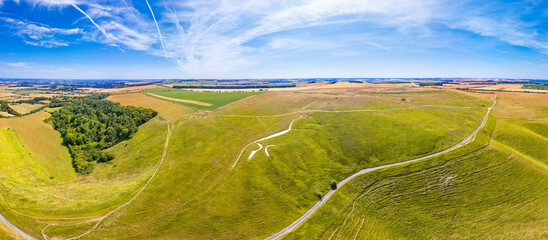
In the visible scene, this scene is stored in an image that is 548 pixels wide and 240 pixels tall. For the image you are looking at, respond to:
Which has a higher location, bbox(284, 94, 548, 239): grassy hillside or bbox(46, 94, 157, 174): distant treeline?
bbox(46, 94, 157, 174): distant treeline

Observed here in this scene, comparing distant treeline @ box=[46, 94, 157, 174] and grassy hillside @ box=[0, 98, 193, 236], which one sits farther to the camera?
distant treeline @ box=[46, 94, 157, 174]

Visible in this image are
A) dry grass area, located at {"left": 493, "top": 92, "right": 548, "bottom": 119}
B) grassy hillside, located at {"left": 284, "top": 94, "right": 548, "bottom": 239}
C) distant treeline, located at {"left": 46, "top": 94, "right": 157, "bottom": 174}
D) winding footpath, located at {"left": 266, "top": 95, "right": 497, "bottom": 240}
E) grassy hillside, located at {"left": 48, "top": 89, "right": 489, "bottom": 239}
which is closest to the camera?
grassy hillside, located at {"left": 48, "top": 89, "right": 489, "bottom": 239}

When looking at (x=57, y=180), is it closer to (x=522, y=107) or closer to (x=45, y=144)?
(x=45, y=144)

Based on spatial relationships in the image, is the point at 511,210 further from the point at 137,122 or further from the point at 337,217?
the point at 137,122

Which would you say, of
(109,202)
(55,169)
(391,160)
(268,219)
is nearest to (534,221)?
(391,160)

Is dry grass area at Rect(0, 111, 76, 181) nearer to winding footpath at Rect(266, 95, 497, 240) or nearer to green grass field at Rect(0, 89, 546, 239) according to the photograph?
green grass field at Rect(0, 89, 546, 239)

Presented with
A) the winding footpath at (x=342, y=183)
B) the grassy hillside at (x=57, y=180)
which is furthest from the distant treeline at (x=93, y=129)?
the winding footpath at (x=342, y=183)

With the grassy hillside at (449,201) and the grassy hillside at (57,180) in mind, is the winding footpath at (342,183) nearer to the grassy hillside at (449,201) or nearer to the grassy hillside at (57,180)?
the grassy hillside at (449,201)

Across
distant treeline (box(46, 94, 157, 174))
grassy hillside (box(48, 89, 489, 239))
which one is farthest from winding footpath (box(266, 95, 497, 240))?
distant treeline (box(46, 94, 157, 174))
